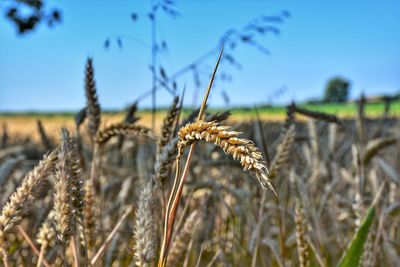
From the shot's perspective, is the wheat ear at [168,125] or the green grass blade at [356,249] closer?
the green grass blade at [356,249]

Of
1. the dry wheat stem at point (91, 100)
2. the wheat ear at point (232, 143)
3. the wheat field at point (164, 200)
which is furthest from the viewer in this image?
the dry wheat stem at point (91, 100)

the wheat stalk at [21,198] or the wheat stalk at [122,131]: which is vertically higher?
the wheat stalk at [122,131]

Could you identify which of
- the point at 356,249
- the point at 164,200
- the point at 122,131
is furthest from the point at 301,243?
the point at 122,131

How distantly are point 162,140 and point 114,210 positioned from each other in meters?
1.16

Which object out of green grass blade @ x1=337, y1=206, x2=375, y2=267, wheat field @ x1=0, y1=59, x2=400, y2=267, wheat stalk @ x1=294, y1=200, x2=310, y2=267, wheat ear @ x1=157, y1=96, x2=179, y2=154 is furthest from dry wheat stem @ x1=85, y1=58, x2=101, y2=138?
green grass blade @ x1=337, y1=206, x2=375, y2=267

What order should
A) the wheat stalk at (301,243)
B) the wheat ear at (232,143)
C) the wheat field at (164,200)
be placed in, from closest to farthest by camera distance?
1. the wheat ear at (232,143)
2. the wheat field at (164,200)
3. the wheat stalk at (301,243)


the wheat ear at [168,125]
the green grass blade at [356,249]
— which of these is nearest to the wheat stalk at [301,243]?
the green grass blade at [356,249]

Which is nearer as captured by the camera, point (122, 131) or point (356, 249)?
point (356, 249)

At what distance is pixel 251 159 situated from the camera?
2.05ft

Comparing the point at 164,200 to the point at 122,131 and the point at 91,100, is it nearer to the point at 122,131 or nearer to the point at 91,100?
the point at 122,131

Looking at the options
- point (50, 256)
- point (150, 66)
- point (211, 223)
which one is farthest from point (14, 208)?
point (211, 223)

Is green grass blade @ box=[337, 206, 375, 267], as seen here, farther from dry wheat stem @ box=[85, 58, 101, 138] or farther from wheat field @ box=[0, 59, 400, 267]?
dry wheat stem @ box=[85, 58, 101, 138]

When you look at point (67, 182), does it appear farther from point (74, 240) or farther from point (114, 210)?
point (114, 210)

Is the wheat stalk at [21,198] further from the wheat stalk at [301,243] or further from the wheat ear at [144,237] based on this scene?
the wheat stalk at [301,243]
